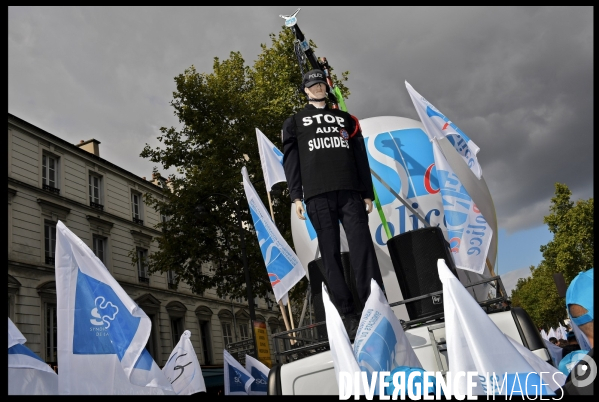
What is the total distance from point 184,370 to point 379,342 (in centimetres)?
490

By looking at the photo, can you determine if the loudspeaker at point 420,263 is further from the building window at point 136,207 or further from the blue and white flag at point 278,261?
the building window at point 136,207

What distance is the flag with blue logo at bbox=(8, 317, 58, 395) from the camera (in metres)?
3.30

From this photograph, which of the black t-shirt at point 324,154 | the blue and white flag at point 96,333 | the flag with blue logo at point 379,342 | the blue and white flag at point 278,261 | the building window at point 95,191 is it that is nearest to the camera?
the flag with blue logo at point 379,342

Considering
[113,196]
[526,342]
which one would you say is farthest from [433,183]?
[113,196]

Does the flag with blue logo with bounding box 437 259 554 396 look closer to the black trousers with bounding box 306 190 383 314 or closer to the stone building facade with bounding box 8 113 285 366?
the black trousers with bounding box 306 190 383 314

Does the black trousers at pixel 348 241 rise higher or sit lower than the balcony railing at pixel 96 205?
lower

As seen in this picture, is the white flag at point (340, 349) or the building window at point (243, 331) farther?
the building window at point (243, 331)

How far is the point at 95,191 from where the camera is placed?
95.6 feet

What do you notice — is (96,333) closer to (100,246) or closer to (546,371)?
(546,371)

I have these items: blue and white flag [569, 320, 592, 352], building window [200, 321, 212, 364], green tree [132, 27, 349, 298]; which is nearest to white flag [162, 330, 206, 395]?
blue and white flag [569, 320, 592, 352]

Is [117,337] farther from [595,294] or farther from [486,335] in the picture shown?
[595,294]

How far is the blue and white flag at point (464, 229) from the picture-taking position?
514 centimetres

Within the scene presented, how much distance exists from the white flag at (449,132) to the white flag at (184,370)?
12.7 ft

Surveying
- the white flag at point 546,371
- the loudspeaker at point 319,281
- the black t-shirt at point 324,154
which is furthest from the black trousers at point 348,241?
the white flag at point 546,371
